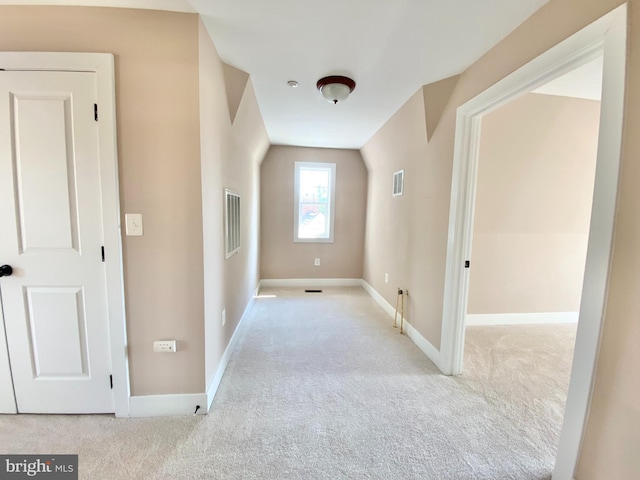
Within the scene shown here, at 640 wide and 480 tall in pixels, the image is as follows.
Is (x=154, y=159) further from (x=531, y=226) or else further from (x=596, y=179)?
(x=531, y=226)

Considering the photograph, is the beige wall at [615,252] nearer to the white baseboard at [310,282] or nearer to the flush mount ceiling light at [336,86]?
the flush mount ceiling light at [336,86]

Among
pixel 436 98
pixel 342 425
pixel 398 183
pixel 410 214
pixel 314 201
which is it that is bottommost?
pixel 342 425

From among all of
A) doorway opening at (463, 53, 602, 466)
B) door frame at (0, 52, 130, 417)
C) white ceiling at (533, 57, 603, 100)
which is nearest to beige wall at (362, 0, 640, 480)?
white ceiling at (533, 57, 603, 100)

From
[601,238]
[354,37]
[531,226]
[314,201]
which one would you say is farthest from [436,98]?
[314,201]

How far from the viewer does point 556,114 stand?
2768 mm

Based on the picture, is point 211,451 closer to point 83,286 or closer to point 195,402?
point 195,402

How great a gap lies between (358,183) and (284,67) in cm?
280

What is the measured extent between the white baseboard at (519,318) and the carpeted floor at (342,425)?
572 millimetres

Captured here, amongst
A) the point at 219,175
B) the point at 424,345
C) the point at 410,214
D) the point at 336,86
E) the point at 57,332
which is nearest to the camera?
the point at 57,332

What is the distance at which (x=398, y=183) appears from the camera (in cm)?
314

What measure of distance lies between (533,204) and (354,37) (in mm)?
2721

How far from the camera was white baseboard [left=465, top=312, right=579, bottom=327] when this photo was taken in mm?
3090

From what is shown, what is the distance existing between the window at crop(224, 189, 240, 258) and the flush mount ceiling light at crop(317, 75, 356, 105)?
45.9 inches

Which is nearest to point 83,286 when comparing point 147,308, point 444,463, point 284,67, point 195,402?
point 147,308
